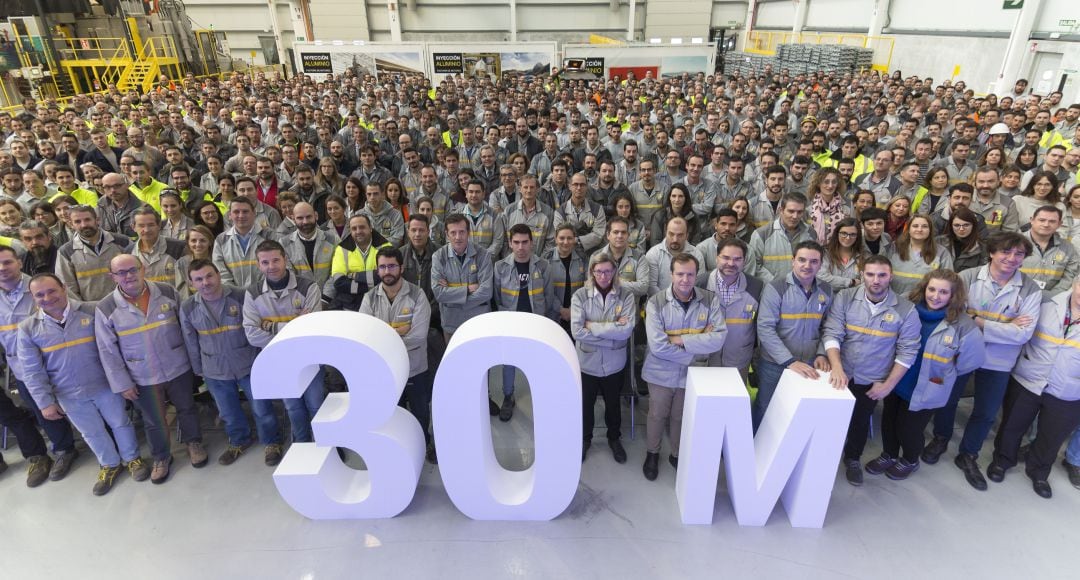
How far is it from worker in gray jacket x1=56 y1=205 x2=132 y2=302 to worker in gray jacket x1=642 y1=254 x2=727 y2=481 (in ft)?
14.8

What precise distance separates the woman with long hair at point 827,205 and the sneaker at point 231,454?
5386mm

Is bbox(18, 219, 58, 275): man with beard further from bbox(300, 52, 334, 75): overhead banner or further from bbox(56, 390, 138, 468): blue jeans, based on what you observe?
bbox(300, 52, 334, 75): overhead banner

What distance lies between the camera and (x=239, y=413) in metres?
4.18

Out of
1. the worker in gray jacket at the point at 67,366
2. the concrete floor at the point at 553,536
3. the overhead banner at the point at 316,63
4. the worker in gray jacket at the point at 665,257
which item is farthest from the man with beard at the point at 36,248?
the overhead banner at the point at 316,63

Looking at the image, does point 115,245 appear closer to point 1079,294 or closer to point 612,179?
point 612,179

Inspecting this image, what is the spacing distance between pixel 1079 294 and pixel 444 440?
13.2 ft

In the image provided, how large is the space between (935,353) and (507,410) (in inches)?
125

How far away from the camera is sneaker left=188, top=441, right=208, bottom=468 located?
13.6 feet

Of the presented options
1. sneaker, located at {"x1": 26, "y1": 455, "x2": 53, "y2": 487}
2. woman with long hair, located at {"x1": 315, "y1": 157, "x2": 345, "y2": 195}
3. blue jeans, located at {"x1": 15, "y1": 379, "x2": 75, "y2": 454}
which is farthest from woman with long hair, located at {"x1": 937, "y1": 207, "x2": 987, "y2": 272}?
sneaker, located at {"x1": 26, "y1": 455, "x2": 53, "y2": 487}

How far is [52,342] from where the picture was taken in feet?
11.4

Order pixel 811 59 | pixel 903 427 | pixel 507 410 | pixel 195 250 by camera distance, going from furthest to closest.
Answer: pixel 811 59, pixel 507 410, pixel 195 250, pixel 903 427

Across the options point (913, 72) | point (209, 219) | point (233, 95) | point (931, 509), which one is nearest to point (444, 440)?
point (931, 509)

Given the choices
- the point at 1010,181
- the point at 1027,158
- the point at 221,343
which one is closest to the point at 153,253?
the point at 221,343

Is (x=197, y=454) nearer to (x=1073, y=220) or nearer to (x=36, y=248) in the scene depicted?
(x=36, y=248)
